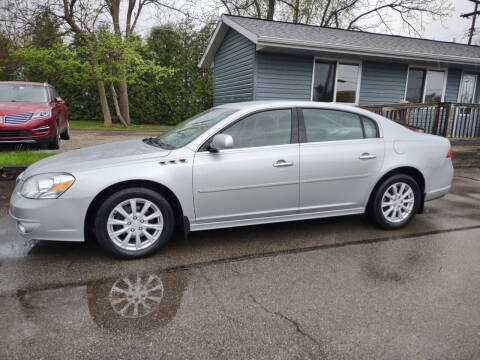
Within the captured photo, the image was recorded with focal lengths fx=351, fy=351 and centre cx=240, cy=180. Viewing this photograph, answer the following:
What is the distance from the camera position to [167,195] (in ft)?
11.4

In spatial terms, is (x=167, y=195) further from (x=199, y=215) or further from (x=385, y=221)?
(x=385, y=221)

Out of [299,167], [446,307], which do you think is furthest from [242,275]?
[446,307]

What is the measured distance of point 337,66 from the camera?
Answer: 12.2 m

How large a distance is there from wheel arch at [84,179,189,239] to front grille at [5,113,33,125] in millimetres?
5760

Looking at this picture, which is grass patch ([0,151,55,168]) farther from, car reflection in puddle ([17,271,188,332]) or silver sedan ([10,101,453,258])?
car reflection in puddle ([17,271,188,332])

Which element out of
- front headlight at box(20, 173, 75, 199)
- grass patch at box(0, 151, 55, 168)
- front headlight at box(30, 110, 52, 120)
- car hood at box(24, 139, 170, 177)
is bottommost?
grass patch at box(0, 151, 55, 168)

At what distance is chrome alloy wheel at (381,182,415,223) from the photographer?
4.21 meters

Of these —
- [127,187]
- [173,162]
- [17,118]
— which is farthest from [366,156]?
[17,118]

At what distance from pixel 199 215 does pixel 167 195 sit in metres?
0.37

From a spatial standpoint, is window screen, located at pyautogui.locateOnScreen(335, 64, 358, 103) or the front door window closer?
window screen, located at pyautogui.locateOnScreen(335, 64, 358, 103)

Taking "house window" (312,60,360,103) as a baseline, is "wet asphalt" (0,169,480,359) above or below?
below

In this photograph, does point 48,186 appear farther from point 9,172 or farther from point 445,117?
point 445,117

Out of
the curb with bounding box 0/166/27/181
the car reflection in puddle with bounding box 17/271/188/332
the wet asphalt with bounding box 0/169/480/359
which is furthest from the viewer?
the curb with bounding box 0/166/27/181

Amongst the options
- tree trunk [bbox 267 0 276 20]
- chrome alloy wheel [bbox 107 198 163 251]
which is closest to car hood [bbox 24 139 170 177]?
chrome alloy wheel [bbox 107 198 163 251]
